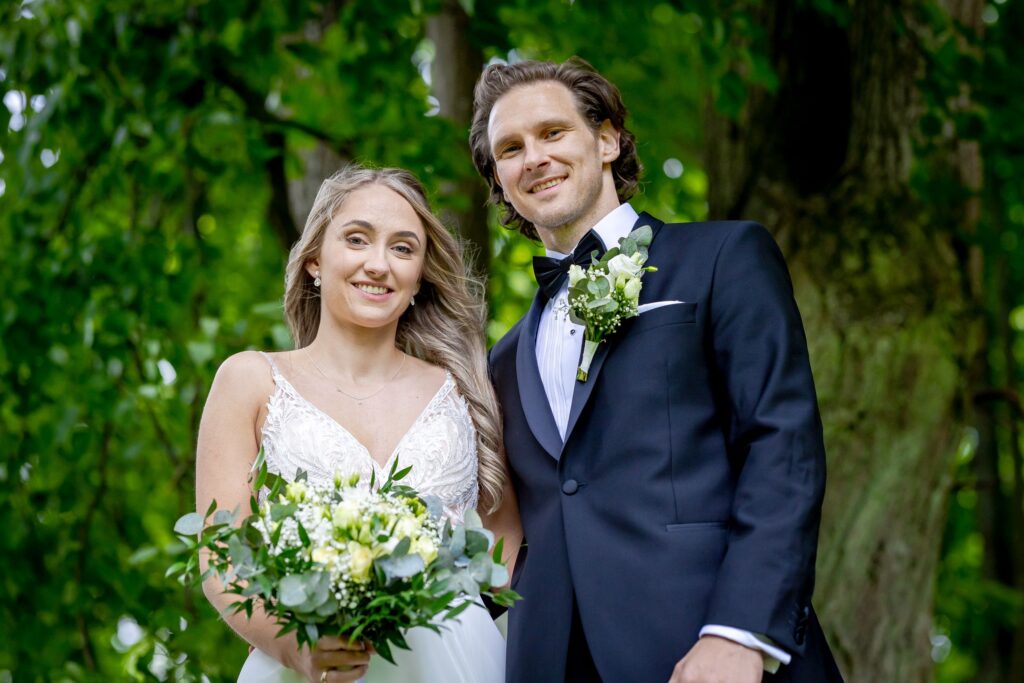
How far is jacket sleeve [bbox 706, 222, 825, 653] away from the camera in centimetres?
267

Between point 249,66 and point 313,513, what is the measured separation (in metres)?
3.27

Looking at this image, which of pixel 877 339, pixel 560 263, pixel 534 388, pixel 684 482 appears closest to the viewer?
pixel 684 482

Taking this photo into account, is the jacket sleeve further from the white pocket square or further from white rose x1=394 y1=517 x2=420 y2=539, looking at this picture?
white rose x1=394 y1=517 x2=420 y2=539

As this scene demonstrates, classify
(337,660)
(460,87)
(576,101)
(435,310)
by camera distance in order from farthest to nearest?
(460,87) < (435,310) < (576,101) < (337,660)

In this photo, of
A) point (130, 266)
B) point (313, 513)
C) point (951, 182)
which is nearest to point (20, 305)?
point (130, 266)

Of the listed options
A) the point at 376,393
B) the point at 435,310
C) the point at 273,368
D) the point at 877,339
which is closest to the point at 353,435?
the point at 376,393

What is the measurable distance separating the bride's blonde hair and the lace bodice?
6 cm

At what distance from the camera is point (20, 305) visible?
5.21 meters

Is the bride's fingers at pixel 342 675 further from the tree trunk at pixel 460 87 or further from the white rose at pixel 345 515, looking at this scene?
the tree trunk at pixel 460 87

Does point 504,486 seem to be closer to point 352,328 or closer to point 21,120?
point 352,328

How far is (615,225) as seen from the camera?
11.0 feet

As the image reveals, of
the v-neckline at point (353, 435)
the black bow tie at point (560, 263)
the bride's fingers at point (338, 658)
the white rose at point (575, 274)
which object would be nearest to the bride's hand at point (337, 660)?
the bride's fingers at point (338, 658)

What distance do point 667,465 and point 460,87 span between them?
317cm

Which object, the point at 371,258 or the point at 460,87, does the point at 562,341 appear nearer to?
the point at 371,258
